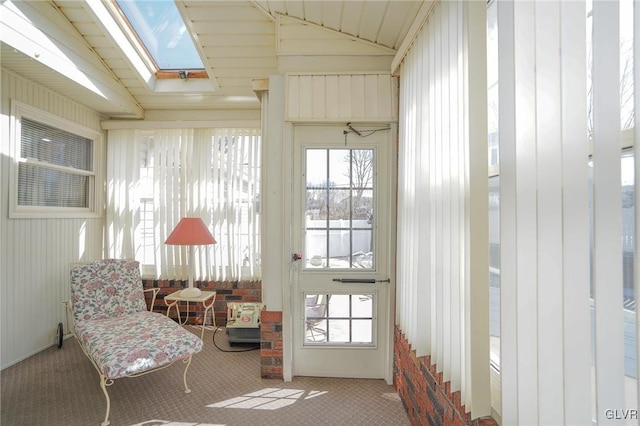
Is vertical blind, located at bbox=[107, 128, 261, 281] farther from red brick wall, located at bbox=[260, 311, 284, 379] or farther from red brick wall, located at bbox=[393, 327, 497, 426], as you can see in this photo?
red brick wall, located at bbox=[393, 327, 497, 426]

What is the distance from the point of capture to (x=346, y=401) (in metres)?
2.17

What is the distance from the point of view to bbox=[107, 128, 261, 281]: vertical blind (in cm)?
361

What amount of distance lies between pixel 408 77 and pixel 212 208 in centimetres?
265

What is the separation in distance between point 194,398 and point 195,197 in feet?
7.20

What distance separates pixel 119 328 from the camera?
2404mm

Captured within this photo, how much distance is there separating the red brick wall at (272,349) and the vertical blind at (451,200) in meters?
1.11

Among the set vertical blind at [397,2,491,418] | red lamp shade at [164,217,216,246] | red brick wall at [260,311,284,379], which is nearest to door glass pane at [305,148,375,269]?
vertical blind at [397,2,491,418]

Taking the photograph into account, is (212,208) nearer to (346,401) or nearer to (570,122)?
(346,401)

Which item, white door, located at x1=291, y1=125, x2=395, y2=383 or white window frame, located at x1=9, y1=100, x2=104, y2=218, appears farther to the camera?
white window frame, located at x1=9, y1=100, x2=104, y2=218

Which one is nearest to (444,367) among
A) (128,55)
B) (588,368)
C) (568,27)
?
(588,368)

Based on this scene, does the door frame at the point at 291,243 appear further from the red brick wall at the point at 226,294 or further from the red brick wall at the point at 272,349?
the red brick wall at the point at 226,294

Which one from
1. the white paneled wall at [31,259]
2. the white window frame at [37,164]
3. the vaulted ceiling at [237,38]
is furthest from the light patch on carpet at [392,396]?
the white window frame at [37,164]

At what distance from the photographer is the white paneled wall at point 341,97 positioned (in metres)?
2.39

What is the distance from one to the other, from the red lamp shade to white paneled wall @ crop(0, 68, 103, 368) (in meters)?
1.23
